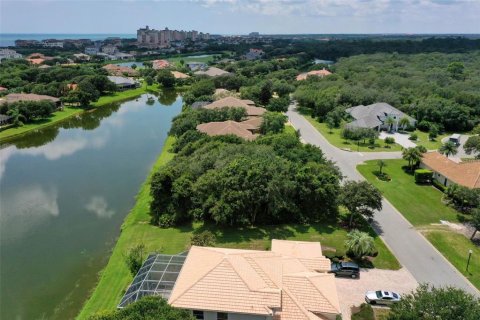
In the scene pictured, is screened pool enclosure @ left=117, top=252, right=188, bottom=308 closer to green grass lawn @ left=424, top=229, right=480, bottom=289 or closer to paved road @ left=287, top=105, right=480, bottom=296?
paved road @ left=287, top=105, right=480, bottom=296

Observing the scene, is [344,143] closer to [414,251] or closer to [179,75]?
[414,251]

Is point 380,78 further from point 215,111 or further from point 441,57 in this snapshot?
point 441,57

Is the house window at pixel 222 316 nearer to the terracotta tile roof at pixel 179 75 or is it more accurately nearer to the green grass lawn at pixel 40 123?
the green grass lawn at pixel 40 123

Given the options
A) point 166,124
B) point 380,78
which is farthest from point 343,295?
point 380,78

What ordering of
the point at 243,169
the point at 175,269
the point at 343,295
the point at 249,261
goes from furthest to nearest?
the point at 243,169 < the point at 343,295 < the point at 175,269 < the point at 249,261

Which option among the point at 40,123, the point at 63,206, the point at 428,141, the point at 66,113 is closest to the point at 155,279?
the point at 63,206
